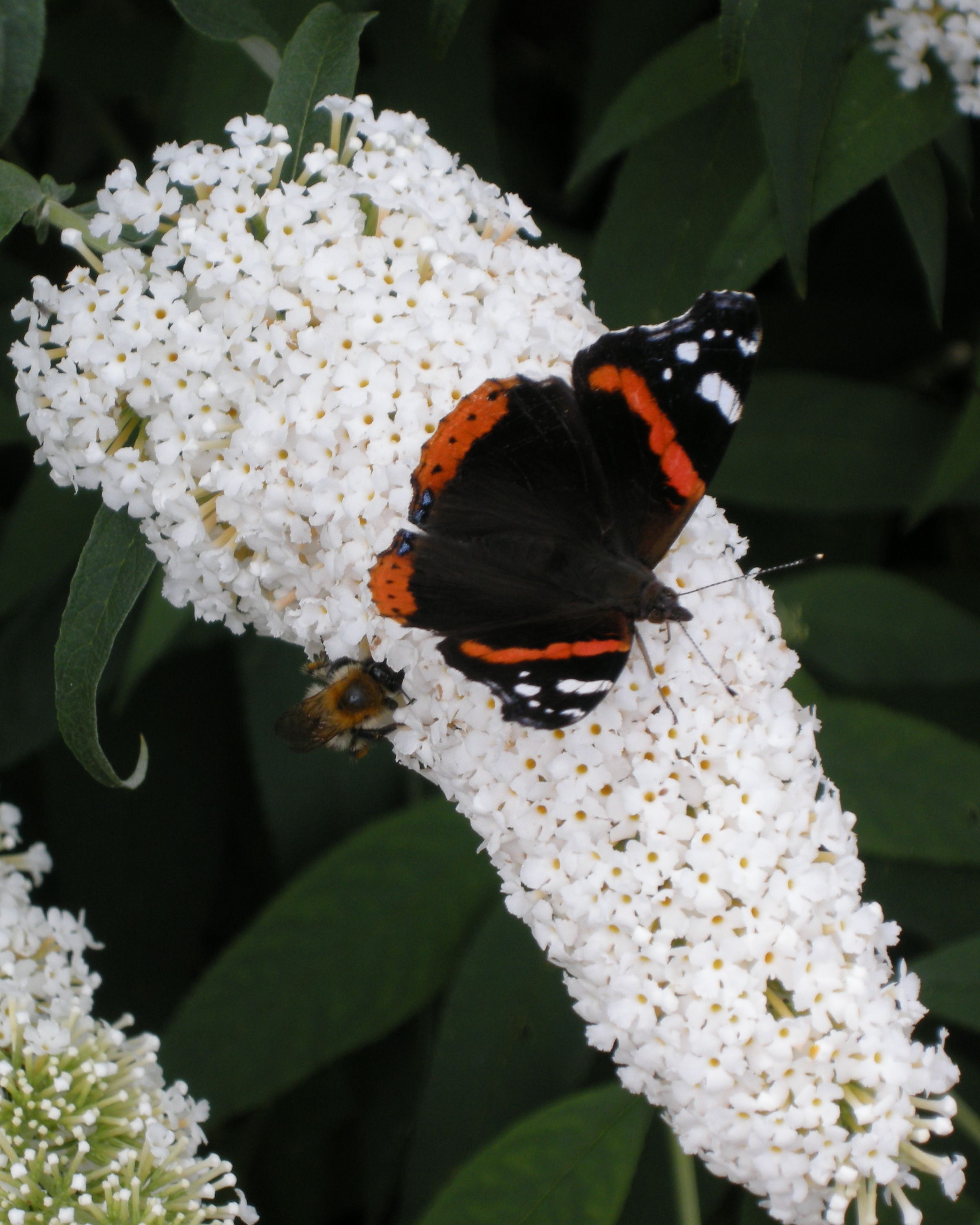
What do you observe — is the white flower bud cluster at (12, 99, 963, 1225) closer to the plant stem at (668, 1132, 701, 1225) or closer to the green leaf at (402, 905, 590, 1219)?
the plant stem at (668, 1132, 701, 1225)

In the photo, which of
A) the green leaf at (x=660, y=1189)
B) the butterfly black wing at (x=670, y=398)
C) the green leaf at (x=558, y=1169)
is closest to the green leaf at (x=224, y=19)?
the butterfly black wing at (x=670, y=398)

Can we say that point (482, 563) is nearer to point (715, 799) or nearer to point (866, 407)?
point (715, 799)

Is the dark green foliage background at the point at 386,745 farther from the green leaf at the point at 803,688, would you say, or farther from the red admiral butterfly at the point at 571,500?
the red admiral butterfly at the point at 571,500

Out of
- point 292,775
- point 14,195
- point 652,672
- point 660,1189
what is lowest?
point 660,1189

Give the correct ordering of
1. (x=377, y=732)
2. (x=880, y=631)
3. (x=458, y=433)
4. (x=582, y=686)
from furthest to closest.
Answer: (x=880, y=631) → (x=377, y=732) → (x=458, y=433) → (x=582, y=686)

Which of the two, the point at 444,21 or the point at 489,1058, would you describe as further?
the point at 489,1058

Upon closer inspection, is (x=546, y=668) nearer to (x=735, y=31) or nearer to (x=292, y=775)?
(x=735, y=31)

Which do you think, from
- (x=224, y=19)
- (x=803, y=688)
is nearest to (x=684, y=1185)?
(x=803, y=688)

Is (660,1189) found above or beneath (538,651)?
beneath
